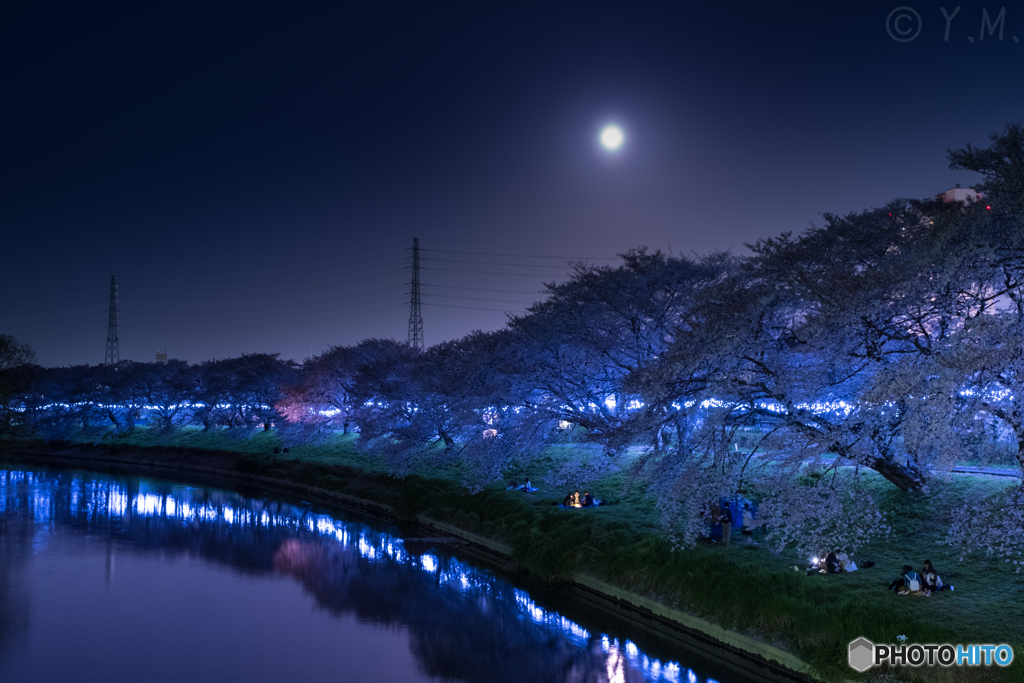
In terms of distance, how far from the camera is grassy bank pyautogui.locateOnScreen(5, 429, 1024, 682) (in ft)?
48.3

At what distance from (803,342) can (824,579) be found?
5797mm

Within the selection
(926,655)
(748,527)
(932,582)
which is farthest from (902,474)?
(926,655)

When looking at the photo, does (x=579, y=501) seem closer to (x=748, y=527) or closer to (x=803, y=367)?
(x=748, y=527)

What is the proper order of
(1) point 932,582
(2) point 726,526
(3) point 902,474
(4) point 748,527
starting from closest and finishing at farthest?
(1) point 932,582 → (2) point 726,526 → (4) point 748,527 → (3) point 902,474

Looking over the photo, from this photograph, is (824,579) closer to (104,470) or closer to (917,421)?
(917,421)

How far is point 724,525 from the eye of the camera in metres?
21.4

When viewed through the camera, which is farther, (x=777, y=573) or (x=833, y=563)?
(x=777, y=573)

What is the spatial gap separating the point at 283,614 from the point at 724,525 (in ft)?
46.6

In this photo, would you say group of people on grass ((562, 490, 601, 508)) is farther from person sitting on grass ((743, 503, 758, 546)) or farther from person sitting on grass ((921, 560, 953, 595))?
person sitting on grass ((921, 560, 953, 595))

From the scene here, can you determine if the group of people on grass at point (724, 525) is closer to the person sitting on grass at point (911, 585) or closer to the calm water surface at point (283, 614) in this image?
Answer: the calm water surface at point (283, 614)

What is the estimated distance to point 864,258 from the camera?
21.3 meters

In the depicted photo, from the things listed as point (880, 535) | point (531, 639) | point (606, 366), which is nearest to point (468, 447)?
point (606, 366)

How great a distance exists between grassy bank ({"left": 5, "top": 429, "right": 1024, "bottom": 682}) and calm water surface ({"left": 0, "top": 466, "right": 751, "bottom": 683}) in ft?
5.12

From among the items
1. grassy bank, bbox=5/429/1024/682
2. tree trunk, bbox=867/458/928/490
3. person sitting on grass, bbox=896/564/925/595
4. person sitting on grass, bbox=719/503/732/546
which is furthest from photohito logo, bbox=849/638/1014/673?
tree trunk, bbox=867/458/928/490
